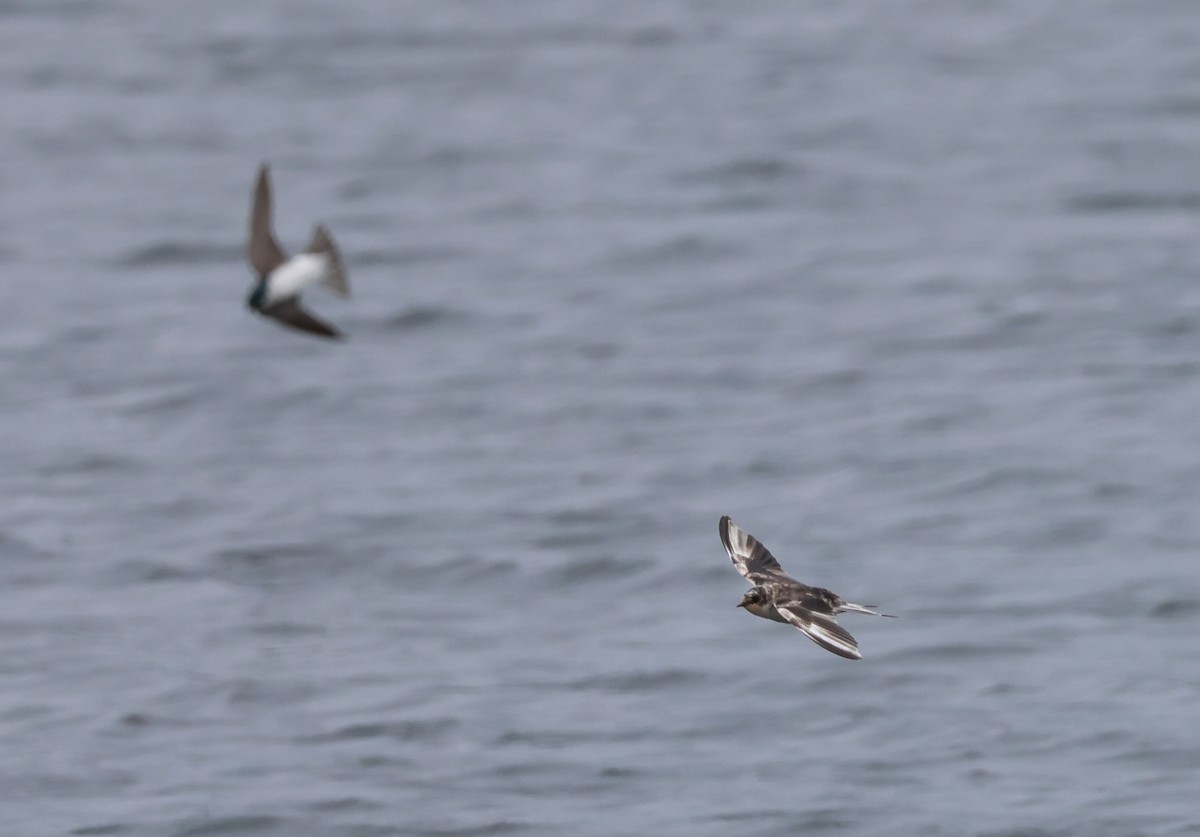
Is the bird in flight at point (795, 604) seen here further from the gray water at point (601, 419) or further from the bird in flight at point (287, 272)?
the bird in flight at point (287, 272)

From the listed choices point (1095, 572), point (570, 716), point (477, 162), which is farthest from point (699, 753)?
point (477, 162)

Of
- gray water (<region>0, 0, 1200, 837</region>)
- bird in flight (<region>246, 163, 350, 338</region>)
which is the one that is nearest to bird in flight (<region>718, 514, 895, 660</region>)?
gray water (<region>0, 0, 1200, 837</region>)

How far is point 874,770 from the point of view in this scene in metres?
11.6

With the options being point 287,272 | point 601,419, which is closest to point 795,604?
point 287,272

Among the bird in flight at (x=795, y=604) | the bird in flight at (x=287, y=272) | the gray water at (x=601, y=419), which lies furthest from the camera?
the gray water at (x=601, y=419)

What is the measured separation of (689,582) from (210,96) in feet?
44.0

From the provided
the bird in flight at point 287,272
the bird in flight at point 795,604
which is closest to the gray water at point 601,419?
the bird in flight at point 795,604

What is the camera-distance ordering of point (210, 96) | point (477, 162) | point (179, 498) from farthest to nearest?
point (210, 96), point (477, 162), point (179, 498)

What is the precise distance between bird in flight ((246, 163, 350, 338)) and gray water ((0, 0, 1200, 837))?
2289mm

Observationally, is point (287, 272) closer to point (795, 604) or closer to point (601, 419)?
point (795, 604)

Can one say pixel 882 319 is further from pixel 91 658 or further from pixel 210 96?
pixel 210 96

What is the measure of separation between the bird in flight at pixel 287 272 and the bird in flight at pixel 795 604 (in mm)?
2272

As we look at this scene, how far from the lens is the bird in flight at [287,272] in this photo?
10.7m

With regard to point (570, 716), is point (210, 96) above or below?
above
